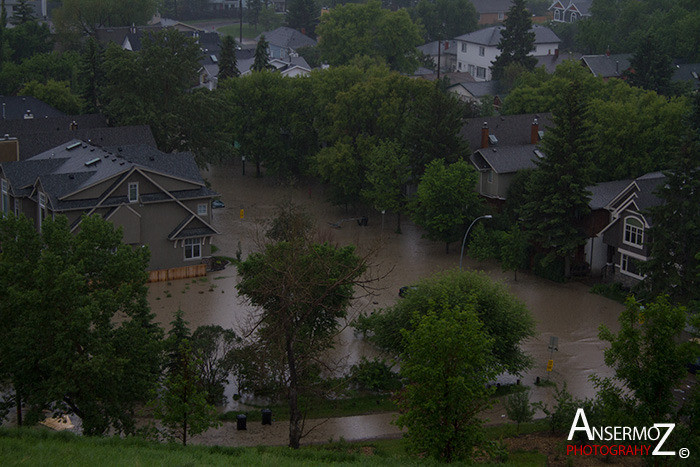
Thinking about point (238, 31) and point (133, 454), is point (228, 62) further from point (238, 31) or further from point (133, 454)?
point (133, 454)

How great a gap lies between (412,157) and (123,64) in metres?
21.4

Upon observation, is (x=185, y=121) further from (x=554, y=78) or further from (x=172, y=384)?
(x=172, y=384)

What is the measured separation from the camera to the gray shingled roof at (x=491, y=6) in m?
149

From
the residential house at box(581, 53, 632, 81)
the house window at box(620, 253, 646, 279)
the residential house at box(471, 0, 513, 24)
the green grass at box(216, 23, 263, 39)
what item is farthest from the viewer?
the green grass at box(216, 23, 263, 39)

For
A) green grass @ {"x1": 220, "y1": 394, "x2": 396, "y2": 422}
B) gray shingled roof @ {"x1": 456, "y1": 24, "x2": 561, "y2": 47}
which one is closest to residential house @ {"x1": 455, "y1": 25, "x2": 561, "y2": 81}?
gray shingled roof @ {"x1": 456, "y1": 24, "x2": 561, "y2": 47}

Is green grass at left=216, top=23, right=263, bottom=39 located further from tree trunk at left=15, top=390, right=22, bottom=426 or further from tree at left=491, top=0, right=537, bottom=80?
tree trunk at left=15, top=390, right=22, bottom=426

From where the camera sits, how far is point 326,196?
2731 inches

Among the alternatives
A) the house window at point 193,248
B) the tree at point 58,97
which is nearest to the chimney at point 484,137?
the house window at point 193,248

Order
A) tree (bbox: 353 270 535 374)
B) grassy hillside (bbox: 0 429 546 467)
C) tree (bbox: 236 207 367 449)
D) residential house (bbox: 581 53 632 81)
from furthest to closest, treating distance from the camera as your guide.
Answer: residential house (bbox: 581 53 632 81)
tree (bbox: 353 270 535 374)
tree (bbox: 236 207 367 449)
grassy hillside (bbox: 0 429 546 467)

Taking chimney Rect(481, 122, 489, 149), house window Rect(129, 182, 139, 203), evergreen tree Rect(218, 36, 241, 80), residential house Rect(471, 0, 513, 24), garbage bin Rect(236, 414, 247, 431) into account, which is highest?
residential house Rect(471, 0, 513, 24)

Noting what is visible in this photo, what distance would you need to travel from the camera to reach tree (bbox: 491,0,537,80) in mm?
100625

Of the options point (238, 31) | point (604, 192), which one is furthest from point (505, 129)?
point (238, 31)

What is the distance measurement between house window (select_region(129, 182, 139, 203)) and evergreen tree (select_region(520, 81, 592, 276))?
21.6m

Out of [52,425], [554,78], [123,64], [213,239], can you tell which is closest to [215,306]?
[213,239]
